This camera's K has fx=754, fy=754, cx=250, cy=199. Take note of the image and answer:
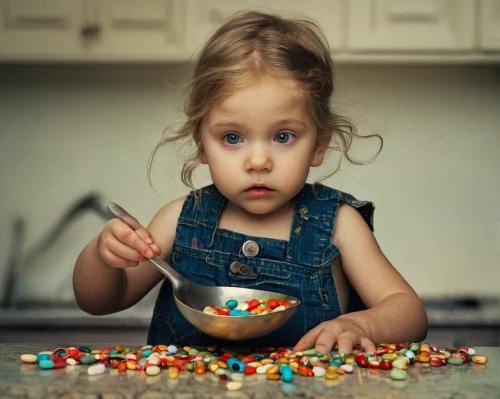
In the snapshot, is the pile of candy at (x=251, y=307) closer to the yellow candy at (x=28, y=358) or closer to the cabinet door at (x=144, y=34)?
the yellow candy at (x=28, y=358)

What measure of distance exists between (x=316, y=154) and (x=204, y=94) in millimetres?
224

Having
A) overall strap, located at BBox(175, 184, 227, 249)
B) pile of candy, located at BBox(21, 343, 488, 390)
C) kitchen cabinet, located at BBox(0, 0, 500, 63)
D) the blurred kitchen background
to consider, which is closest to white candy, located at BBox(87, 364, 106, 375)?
pile of candy, located at BBox(21, 343, 488, 390)

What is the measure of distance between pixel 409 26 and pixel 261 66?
1361 millimetres

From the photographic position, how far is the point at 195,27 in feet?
7.93

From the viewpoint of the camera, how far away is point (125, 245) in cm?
110

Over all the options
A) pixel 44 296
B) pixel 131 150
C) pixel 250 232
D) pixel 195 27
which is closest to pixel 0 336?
pixel 44 296

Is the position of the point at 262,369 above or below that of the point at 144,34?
below

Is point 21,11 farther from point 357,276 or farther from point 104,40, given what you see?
point 357,276

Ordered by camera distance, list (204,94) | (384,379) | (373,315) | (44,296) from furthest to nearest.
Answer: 1. (44,296)
2. (204,94)
3. (373,315)
4. (384,379)

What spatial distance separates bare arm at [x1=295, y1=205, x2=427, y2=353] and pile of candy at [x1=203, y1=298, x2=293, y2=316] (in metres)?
0.06

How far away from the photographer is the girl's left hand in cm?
97

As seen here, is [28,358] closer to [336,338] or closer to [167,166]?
[336,338]

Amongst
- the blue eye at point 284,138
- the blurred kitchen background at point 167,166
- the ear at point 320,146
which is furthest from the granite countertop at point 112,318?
the blue eye at point 284,138

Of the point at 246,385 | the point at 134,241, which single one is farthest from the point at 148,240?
the point at 246,385
